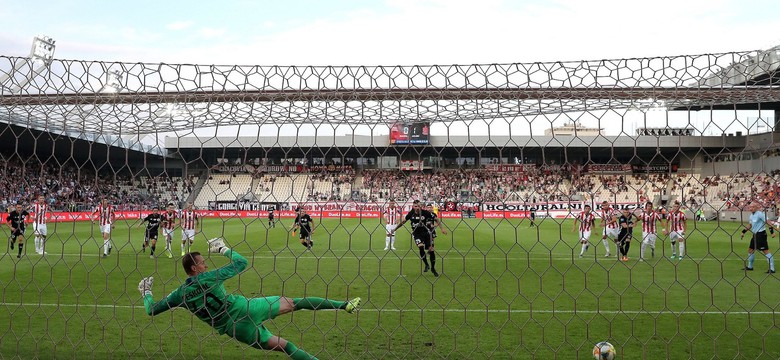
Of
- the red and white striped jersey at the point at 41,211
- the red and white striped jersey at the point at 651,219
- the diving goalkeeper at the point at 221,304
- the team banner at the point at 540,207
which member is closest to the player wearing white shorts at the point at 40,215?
the red and white striped jersey at the point at 41,211

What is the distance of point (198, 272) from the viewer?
5000mm

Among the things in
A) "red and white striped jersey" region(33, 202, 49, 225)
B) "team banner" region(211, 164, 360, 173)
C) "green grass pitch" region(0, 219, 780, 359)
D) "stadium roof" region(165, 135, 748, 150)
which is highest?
"stadium roof" region(165, 135, 748, 150)

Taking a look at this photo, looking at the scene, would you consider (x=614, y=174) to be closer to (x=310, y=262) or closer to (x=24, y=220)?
(x=310, y=262)

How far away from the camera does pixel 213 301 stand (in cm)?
491

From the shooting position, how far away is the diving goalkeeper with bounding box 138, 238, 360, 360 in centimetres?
490

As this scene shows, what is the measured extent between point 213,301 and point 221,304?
0.21 feet

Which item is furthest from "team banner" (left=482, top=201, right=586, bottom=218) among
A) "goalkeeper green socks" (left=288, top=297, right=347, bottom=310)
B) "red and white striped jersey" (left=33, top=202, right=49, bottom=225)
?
"red and white striped jersey" (left=33, top=202, right=49, bottom=225)

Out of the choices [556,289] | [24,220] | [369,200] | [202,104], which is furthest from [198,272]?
[24,220]

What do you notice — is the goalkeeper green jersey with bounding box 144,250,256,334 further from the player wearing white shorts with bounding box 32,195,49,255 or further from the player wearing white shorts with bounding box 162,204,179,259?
the player wearing white shorts with bounding box 162,204,179,259

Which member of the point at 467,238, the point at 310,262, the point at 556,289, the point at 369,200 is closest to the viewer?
the point at 369,200

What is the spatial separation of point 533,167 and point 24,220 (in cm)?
1295

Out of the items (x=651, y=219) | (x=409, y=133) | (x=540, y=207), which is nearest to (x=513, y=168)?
(x=540, y=207)

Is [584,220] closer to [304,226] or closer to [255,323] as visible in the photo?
[255,323]

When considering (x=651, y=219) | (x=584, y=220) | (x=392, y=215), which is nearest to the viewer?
(x=584, y=220)
